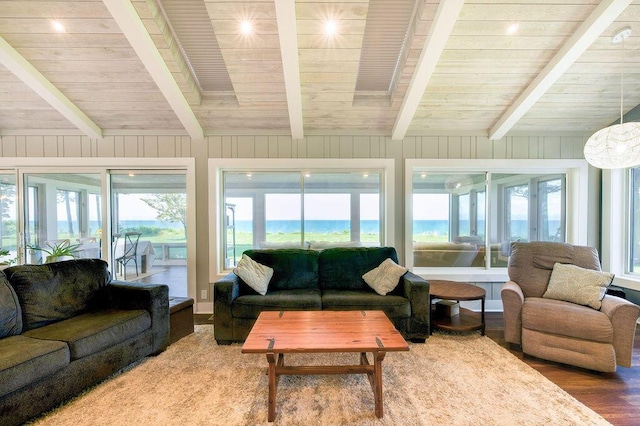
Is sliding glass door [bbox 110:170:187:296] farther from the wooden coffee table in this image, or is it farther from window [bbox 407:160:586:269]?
window [bbox 407:160:586:269]

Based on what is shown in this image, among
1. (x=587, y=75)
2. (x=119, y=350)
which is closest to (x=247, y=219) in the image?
(x=119, y=350)

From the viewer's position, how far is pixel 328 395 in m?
2.12

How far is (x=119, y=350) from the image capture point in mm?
2379

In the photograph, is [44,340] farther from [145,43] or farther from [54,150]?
[54,150]

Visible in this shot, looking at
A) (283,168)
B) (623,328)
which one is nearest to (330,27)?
(283,168)

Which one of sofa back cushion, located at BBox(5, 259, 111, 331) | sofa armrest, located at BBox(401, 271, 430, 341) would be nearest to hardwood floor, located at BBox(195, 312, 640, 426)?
sofa armrest, located at BBox(401, 271, 430, 341)

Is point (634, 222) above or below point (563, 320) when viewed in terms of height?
above

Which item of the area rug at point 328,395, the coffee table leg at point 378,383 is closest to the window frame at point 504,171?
the area rug at point 328,395

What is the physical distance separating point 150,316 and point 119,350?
37cm

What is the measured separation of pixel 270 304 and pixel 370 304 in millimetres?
1043

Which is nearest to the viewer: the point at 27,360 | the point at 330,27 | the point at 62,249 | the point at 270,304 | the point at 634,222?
the point at 27,360

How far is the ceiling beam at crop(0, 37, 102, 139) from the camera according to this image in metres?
2.68

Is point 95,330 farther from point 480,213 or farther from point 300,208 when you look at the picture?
point 480,213

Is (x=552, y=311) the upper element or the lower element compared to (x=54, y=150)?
lower
